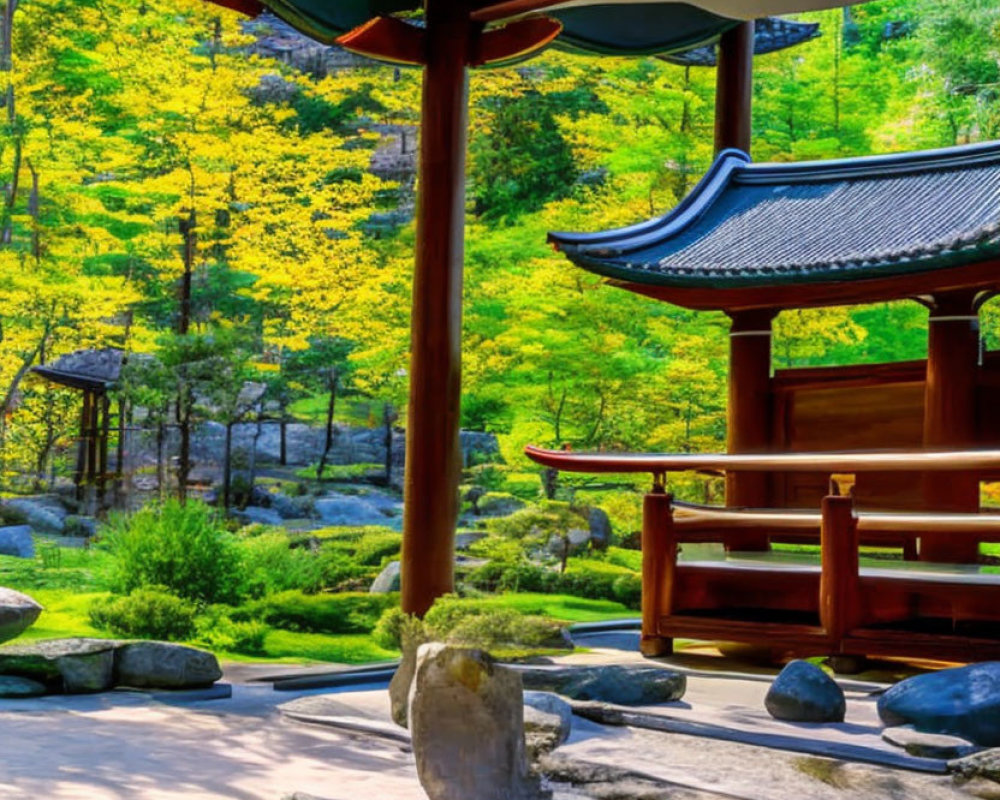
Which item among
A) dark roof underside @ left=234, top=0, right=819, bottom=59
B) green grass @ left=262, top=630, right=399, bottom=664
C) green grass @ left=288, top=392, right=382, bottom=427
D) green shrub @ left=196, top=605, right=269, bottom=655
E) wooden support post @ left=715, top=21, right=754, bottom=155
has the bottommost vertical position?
green grass @ left=262, top=630, right=399, bottom=664

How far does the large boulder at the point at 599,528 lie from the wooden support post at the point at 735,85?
7506 mm

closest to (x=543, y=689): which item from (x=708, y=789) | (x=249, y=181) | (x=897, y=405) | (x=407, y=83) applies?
(x=708, y=789)

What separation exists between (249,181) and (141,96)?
2.24m

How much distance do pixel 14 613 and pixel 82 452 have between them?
15.0 metres

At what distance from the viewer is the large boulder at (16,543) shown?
17.9 meters

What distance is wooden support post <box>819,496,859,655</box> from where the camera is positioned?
333 inches

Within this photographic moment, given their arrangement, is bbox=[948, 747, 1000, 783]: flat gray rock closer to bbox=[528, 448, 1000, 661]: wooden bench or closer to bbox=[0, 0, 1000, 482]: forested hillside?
bbox=[528, 448, 1000, 661]: wooden bench

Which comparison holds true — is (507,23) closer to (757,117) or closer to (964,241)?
(964,241)

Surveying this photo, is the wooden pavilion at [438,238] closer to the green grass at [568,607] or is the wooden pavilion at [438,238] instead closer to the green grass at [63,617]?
the green grass at [63,617]

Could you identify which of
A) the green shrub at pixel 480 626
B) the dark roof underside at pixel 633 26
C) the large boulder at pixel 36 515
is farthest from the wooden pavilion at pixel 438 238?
the large boulder at pixel 36 515

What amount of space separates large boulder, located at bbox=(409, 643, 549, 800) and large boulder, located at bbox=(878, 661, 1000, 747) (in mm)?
2536

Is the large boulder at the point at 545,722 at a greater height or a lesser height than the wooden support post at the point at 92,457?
lesser

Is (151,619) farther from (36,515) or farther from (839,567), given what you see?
(36,515)

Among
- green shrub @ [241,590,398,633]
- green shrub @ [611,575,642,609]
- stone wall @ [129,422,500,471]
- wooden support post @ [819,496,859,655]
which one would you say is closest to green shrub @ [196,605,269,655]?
green shrub @ [241,590,398,633]
